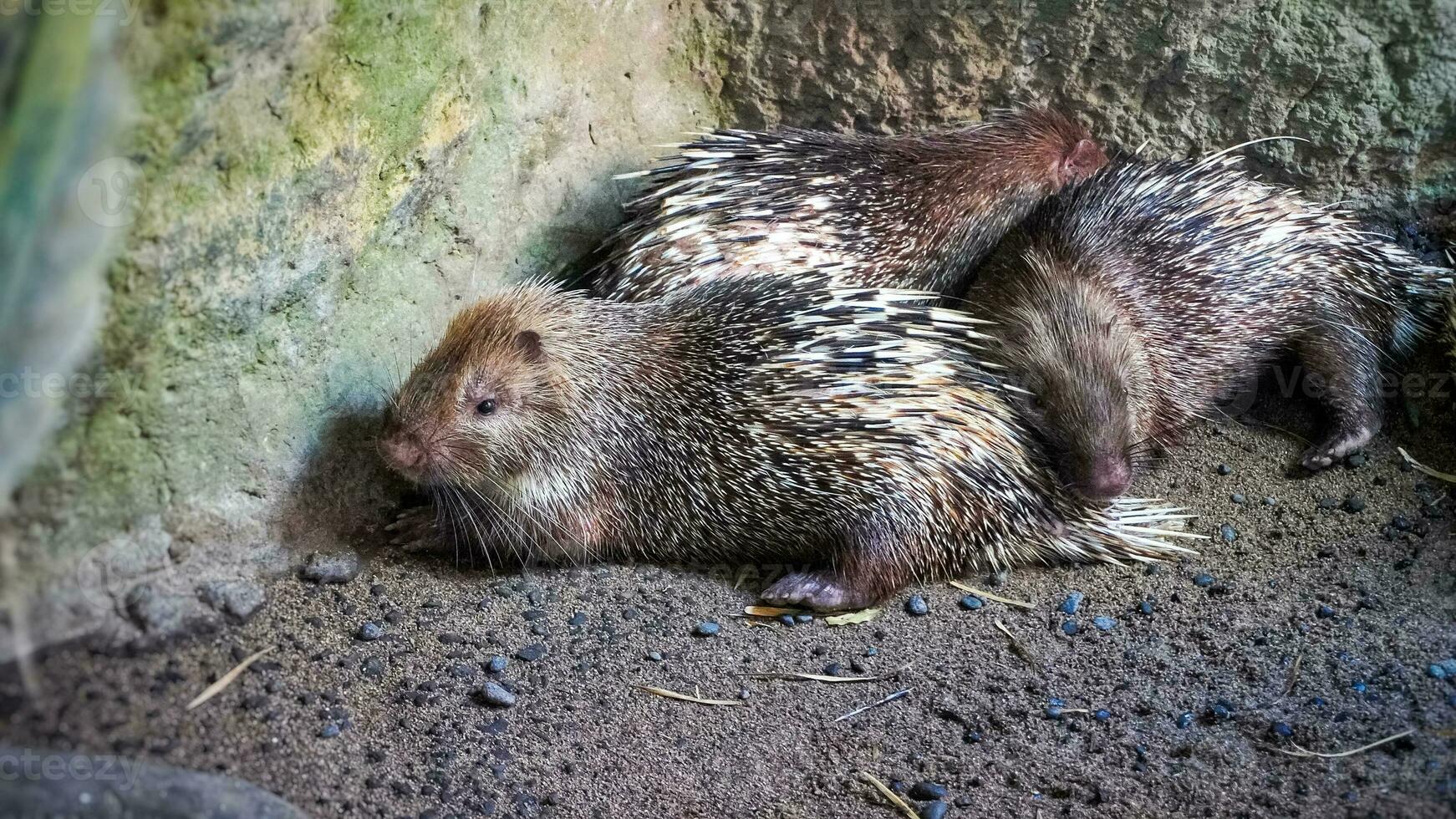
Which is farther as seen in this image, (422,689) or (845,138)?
(845,138)

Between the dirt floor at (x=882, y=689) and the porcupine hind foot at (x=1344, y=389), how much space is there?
0.25ft

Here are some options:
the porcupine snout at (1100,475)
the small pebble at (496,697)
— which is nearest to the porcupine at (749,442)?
the porcupine snout at (1100,475)

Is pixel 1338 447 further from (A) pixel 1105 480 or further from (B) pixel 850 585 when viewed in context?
(B) pixel 850 585

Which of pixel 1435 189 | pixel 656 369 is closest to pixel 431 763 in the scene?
pixel 656 369

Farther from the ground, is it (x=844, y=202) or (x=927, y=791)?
(x=844, y=202)

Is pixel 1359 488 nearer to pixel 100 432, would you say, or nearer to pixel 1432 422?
pixel 1432 422

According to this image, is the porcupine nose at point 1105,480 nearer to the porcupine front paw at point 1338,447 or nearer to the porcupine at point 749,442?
the porcupine at point 749,442

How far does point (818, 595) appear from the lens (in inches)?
131

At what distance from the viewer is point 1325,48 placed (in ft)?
12.1

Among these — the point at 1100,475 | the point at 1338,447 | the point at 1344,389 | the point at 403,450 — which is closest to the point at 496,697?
the point at 403,450

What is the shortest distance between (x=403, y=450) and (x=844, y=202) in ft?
5.09

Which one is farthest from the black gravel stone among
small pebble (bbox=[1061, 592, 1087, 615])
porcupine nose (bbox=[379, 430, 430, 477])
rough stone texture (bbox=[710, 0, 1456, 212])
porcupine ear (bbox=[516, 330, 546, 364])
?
rough stone texture (bbox=[710, 0, 1456, 212])

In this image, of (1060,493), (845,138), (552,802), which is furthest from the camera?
(845,138)

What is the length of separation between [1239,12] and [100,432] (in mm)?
3376
